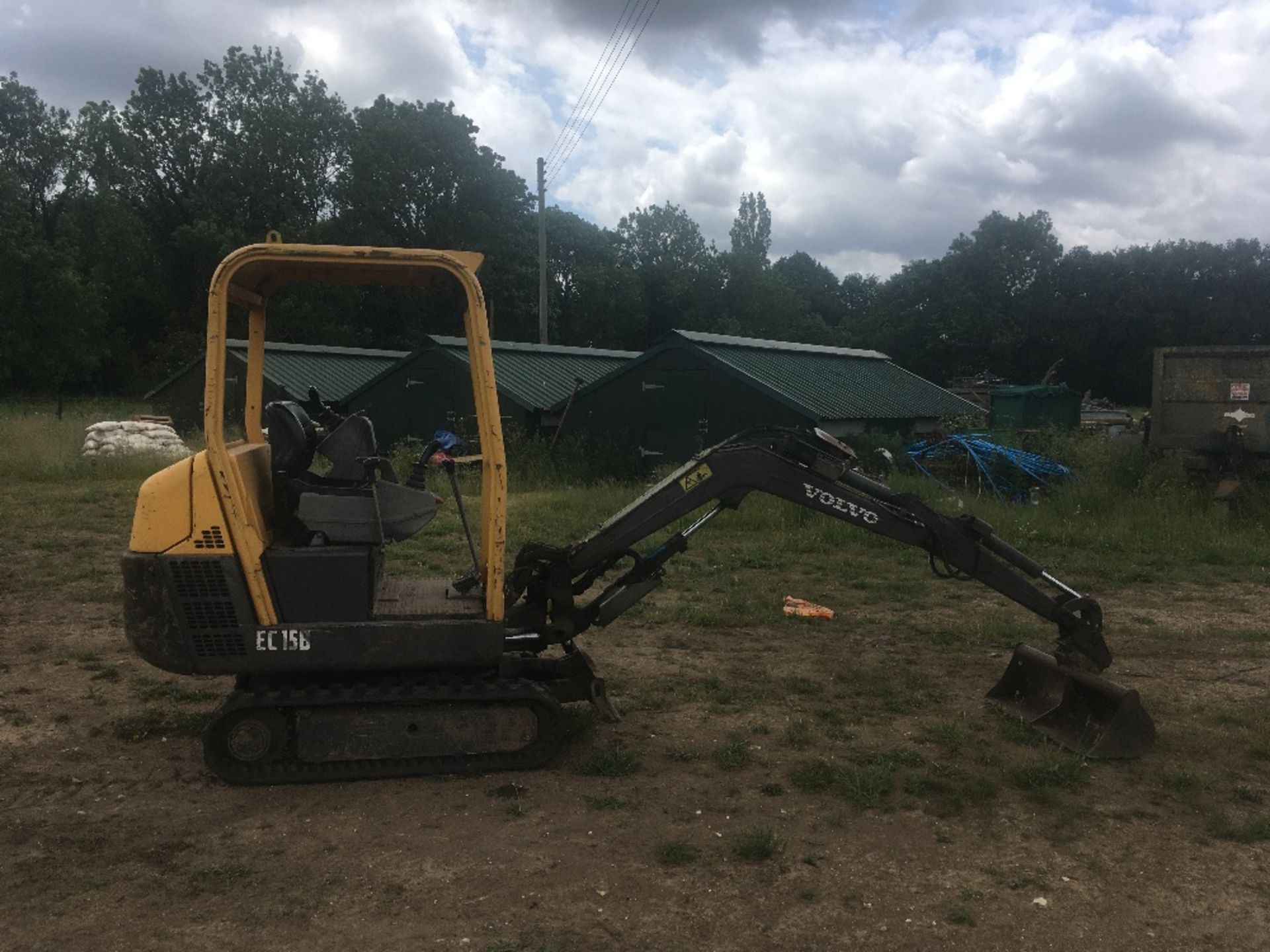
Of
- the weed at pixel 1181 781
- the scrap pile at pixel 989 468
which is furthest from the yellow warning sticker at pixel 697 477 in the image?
the scrap pile at pixel 989 468

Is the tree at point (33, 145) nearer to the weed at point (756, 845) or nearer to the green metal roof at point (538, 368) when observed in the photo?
the green metal roof at point (538, 368)

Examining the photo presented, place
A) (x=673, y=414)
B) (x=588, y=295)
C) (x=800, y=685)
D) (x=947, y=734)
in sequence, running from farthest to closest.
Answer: (x=588, y=295) < (x=673, y=414) < (x=800, y=685) < (x=947, y=734)

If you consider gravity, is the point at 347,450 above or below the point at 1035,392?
below

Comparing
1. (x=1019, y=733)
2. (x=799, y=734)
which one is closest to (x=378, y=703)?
(x=799, y=734)

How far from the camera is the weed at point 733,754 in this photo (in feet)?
17.7

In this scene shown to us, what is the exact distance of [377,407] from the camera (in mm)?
21422

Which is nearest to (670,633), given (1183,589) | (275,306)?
(1183,589)

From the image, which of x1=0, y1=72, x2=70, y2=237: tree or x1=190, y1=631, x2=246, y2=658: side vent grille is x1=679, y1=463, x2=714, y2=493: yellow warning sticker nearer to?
x1=190, y1=631, x2=246, y2=658: side vent grille

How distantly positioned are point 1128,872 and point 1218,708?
257 cm

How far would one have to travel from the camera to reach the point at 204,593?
491cm

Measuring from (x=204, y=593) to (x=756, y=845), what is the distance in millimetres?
2808

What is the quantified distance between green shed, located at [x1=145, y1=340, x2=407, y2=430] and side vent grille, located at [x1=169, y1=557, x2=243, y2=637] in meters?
19.6

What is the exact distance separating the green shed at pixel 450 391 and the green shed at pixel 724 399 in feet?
A: 2.31

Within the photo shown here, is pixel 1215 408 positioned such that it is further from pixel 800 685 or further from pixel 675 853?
pixel 675 853
